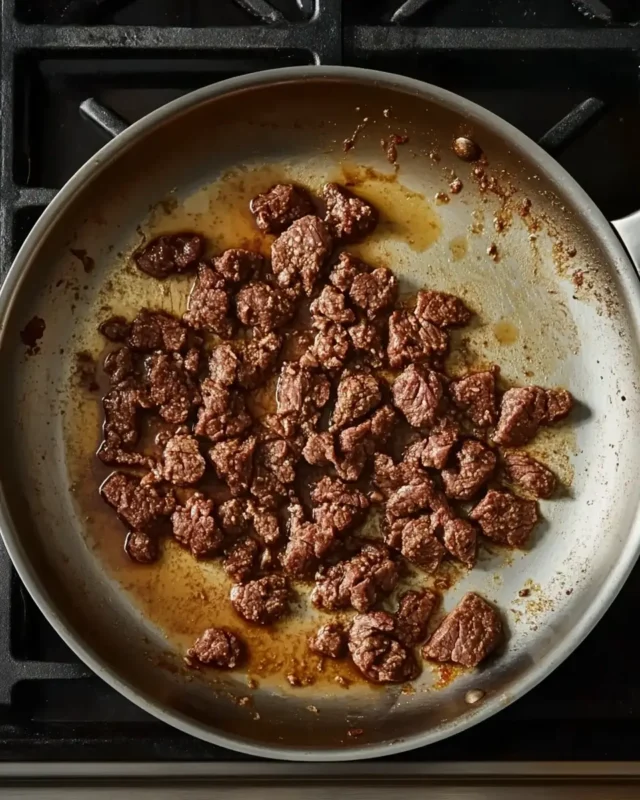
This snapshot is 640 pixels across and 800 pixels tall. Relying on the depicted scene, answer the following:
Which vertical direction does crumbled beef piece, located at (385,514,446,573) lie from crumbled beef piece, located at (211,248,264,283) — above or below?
below

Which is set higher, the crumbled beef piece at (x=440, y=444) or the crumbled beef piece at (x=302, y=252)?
the crumbled beef piece at (x=302, y=252)

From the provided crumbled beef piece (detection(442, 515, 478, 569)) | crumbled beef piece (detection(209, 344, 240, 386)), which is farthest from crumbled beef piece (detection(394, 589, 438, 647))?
crumbled beef piece (detection(209, 344, 240, 386))

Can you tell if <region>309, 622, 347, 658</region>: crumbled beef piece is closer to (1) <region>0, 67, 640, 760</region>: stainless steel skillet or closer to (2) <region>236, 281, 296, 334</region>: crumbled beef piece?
(1) <region>0, 67, 640, 760</region>: stainless steel skillet

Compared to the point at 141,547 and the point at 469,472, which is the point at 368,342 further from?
the point at 141,547

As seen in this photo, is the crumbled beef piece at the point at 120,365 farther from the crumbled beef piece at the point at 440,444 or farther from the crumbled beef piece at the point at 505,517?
the crumbled beef piece at the point at 505,517

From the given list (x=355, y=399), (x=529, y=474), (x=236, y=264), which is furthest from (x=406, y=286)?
(x=529, y=474)

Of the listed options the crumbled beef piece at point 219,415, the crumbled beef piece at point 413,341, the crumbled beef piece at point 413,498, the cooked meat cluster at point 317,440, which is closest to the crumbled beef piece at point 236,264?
the cooked meat cluster at point 317,440

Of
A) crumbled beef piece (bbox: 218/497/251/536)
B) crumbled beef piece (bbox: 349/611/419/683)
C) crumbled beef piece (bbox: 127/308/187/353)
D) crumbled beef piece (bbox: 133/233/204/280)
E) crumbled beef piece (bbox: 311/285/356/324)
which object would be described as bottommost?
crumbled beef piece (bbox: 349/611/419/683)
